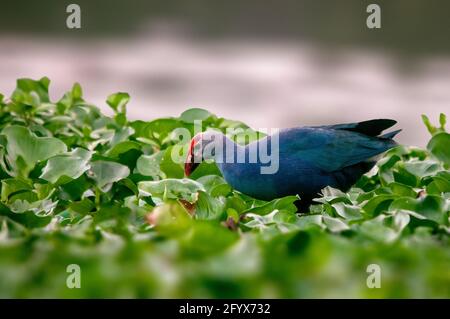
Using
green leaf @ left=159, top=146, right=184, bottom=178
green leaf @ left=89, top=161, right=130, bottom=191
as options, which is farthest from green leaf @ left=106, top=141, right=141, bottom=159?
green leaf @ left=89, top=161, right=130, bottom=191

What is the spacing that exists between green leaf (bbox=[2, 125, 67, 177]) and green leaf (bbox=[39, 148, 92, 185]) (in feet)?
0.63

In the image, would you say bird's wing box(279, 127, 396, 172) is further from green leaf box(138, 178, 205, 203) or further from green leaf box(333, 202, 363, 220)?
green leaf box(333, 202, 363, 220)

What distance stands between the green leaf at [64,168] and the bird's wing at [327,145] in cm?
119

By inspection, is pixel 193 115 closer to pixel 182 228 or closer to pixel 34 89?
pixel 34 89

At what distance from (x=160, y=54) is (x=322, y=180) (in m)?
7.03

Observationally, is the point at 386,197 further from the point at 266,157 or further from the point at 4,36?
the point at 4,36

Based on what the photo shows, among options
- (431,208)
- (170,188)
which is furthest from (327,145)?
(431,208)

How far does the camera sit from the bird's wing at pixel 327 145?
4418mm

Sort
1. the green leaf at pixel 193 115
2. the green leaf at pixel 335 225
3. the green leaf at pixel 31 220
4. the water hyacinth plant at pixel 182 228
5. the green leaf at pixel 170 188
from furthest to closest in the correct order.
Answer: the green leaf at pixel 193 115
the green leaf at pixel 170 188
the green leaf at pixel 31 220
the green leaf at pixel 335 225
the water hyacinth plant at pixel 182 228

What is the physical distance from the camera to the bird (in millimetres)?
4375

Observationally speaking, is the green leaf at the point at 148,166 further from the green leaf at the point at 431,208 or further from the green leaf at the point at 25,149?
the green leaf at the point at 431,208

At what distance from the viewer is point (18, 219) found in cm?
307

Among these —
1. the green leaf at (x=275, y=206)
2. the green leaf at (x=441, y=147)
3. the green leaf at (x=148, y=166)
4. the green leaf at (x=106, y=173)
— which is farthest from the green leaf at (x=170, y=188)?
the green leaf at (x=441, y=147)
